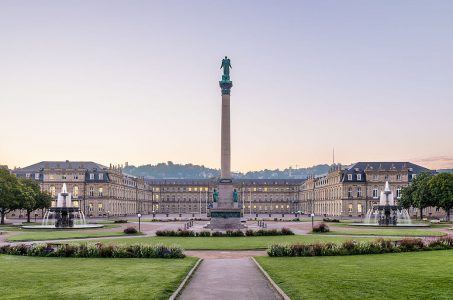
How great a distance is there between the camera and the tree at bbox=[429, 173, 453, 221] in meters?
91.4

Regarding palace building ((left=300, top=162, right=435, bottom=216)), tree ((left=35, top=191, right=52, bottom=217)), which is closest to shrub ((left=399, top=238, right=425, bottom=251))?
tree ((left=35, top=191, right=52, bottom=217))

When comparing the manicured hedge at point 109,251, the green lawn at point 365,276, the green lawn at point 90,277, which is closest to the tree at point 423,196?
the green lawn at point 365,276

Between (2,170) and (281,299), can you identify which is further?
(2,170)

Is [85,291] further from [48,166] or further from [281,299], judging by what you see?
[48,166]

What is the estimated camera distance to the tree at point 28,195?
89.4 m

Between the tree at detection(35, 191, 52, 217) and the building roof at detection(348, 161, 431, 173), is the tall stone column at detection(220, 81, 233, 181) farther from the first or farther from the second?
the building roof at detection(348, 161, 431, 173)

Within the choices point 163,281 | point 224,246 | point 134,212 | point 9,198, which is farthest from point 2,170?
point 134,212

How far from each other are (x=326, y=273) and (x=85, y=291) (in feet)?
37.4

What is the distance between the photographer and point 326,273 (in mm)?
23922

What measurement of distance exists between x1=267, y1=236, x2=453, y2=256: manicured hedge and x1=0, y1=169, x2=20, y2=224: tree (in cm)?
6563

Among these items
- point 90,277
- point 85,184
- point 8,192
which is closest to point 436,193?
point 8,192

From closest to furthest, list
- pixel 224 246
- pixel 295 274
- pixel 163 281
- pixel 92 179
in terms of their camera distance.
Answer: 1. pixel 163 281
2. pixel 295 274
3. pixel 224 246
4. pixel 92 179

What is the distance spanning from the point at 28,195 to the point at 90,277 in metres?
74.5

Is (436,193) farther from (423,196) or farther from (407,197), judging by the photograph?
(407,197)
